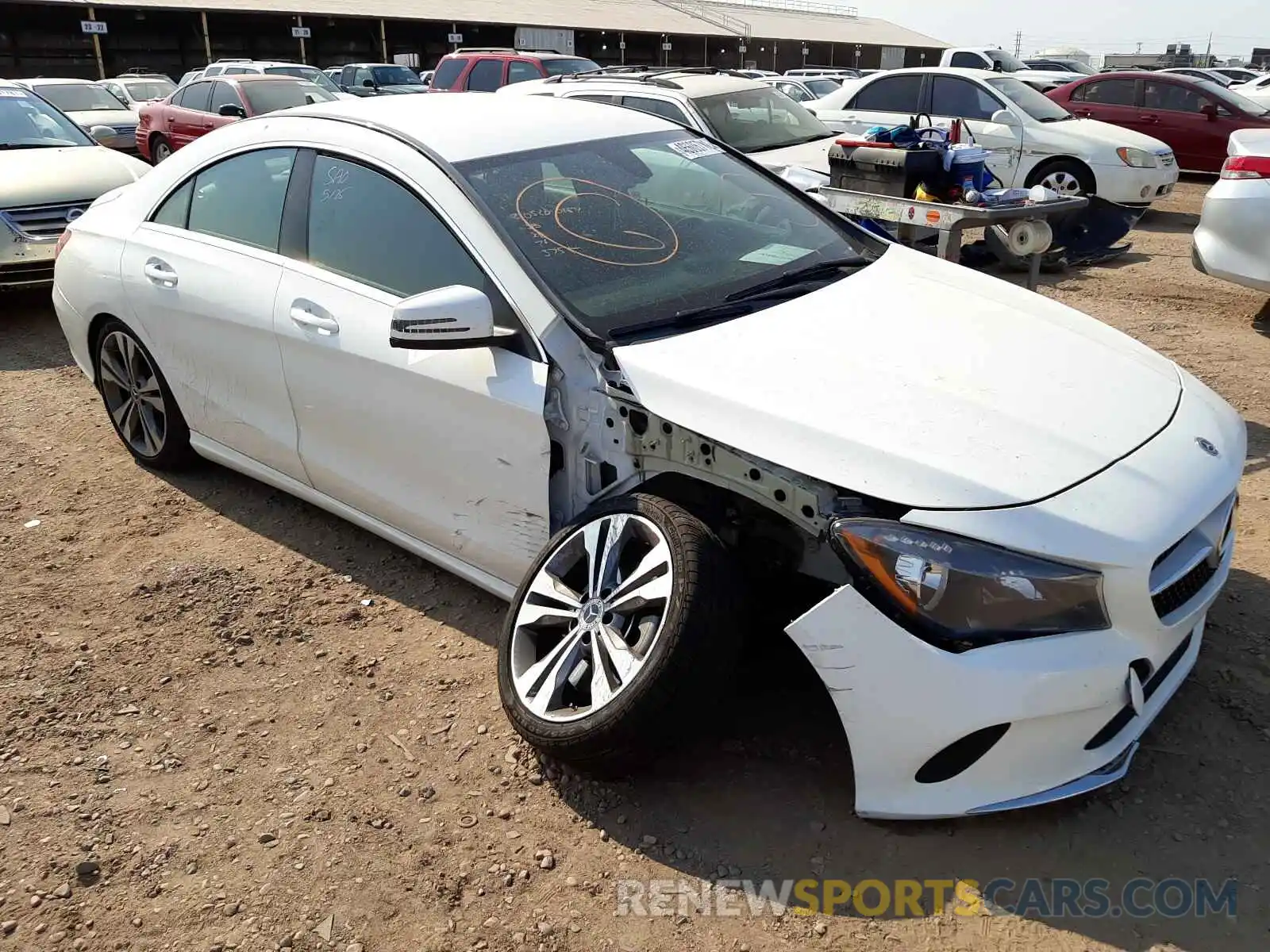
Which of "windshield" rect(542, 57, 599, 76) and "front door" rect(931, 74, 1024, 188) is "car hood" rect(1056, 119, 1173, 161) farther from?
"windshield" rect(542, 57, 599, 76)

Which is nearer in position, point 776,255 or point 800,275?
point 800,275

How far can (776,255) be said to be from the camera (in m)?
3.48

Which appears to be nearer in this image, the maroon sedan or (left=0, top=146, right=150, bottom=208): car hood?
(left=0, top=146, right=150, bottom=208): car hood

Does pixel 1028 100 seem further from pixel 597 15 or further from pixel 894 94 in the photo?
pixel 597 15

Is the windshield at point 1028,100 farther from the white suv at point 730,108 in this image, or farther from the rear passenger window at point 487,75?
the rear passenger window at point 487,75

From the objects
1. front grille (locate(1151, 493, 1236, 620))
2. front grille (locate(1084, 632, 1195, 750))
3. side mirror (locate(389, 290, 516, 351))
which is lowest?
front grille (locate(1084, 632, 1195, 750))

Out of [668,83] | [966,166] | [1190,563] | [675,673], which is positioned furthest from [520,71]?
[1190,563]

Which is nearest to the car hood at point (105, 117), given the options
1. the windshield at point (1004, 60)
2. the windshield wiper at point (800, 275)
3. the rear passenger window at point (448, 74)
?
the rear passenger window at point (448, 74)

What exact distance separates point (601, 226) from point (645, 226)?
0.17 m

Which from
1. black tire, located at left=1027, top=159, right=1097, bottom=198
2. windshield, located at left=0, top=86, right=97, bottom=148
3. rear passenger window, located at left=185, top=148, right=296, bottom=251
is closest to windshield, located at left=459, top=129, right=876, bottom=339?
rear passenger window, located at left=185, top=148, right=296, bottom=251

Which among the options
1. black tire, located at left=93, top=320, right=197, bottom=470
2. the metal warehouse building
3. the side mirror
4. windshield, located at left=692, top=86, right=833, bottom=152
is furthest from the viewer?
the metal warehouse building

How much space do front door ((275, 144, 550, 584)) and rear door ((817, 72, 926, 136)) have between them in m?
8.85

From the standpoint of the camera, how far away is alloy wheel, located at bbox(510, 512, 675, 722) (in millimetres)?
2646

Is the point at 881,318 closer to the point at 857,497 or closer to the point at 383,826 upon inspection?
the point at 857,497
